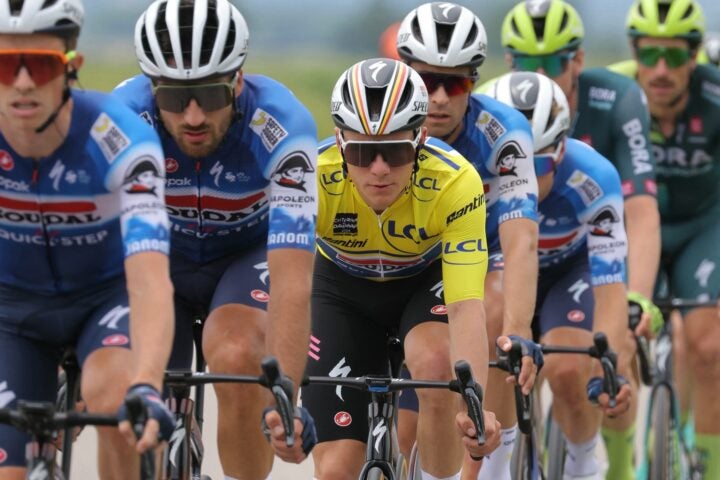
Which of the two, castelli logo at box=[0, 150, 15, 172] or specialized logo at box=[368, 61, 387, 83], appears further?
specialized logo at box=[368, 61, 387, 83]

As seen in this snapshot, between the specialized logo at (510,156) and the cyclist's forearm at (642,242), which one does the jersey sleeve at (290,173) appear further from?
the cyclist's forearm at (642,242)

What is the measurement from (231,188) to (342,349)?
2.95ft

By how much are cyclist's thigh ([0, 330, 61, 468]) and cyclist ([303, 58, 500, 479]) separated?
1.43 meters

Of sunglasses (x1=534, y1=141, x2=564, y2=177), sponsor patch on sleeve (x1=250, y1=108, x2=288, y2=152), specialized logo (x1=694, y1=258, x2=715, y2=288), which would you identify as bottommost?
specialized logo (x1=694, y1=258, x2=715, y2=288)

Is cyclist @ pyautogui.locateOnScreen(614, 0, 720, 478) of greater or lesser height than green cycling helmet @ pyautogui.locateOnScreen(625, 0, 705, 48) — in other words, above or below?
below

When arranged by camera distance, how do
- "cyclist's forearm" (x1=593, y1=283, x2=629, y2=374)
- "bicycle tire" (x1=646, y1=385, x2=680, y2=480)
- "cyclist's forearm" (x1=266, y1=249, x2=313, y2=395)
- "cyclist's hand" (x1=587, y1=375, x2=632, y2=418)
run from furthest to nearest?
"bicycle tire" (x1=646, y1=385, x2=680, y2=480)
"cyclist's forearm" (x1=593, y1=283, x2=629, y2=374)
"cyclist's hand" (x1=587, y1=375, x2=632, y2=418)
"cyclist's forearm" (x1=266, y1=249, x2=313, y2=395)

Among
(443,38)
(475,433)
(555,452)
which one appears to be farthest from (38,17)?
(555,452)

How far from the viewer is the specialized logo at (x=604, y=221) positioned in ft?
29.8

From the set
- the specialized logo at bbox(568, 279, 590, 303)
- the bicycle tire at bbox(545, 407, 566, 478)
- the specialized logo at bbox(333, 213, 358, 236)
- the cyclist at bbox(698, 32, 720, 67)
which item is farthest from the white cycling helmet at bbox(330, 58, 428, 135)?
the cyclist at bbox(698, 32, 720, 67)

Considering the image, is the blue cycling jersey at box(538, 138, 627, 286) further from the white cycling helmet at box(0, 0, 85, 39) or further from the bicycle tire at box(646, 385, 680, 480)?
the white cycling helmet at box(0, 0, 85, 39)

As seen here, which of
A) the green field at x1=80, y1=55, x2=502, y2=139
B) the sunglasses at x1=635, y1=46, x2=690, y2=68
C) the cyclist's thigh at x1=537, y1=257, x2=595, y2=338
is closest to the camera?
the cyclist's thigh at x1=537, y1=257, x2=595, y2=338

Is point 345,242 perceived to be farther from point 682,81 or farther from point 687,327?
point 682,81

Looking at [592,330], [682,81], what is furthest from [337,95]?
[682,81]

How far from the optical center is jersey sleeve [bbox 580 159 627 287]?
898 cm
